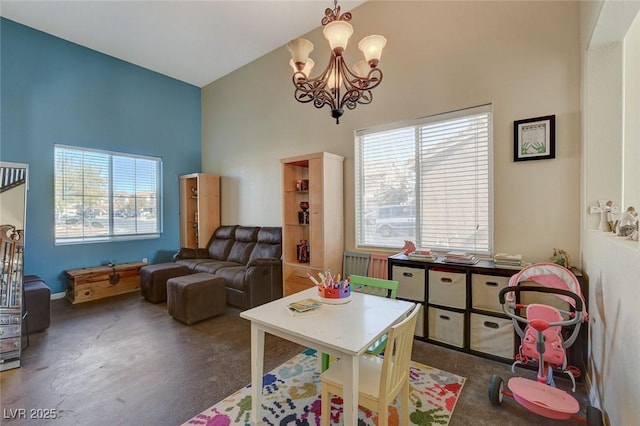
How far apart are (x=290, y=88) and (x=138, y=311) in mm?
4038

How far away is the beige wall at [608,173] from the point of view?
1.48m

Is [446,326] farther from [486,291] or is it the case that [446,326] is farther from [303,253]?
[303,253]

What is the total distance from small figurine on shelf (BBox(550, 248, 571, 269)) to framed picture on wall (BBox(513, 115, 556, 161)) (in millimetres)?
876

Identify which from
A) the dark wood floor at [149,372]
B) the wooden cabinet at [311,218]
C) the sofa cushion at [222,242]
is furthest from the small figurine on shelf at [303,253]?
the sofa cushion at [222,242]

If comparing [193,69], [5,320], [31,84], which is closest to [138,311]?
[5,320]

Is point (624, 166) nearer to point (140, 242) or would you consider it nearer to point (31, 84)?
point (140, 242)

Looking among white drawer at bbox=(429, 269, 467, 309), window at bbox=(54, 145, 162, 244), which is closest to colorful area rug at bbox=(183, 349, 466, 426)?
white drawer at bbox=(429, 269, 467, 309)

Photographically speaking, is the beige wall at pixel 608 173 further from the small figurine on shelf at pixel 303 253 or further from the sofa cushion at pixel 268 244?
the sofa cushion at pixel 268 244

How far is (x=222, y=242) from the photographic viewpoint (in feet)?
17.8

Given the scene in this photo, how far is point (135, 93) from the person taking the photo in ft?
17.4

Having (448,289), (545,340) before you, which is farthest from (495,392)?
(448,289)

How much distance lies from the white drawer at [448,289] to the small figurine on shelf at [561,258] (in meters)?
0.76

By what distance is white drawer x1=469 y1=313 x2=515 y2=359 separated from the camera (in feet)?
8.32

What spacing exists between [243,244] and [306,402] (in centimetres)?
340
